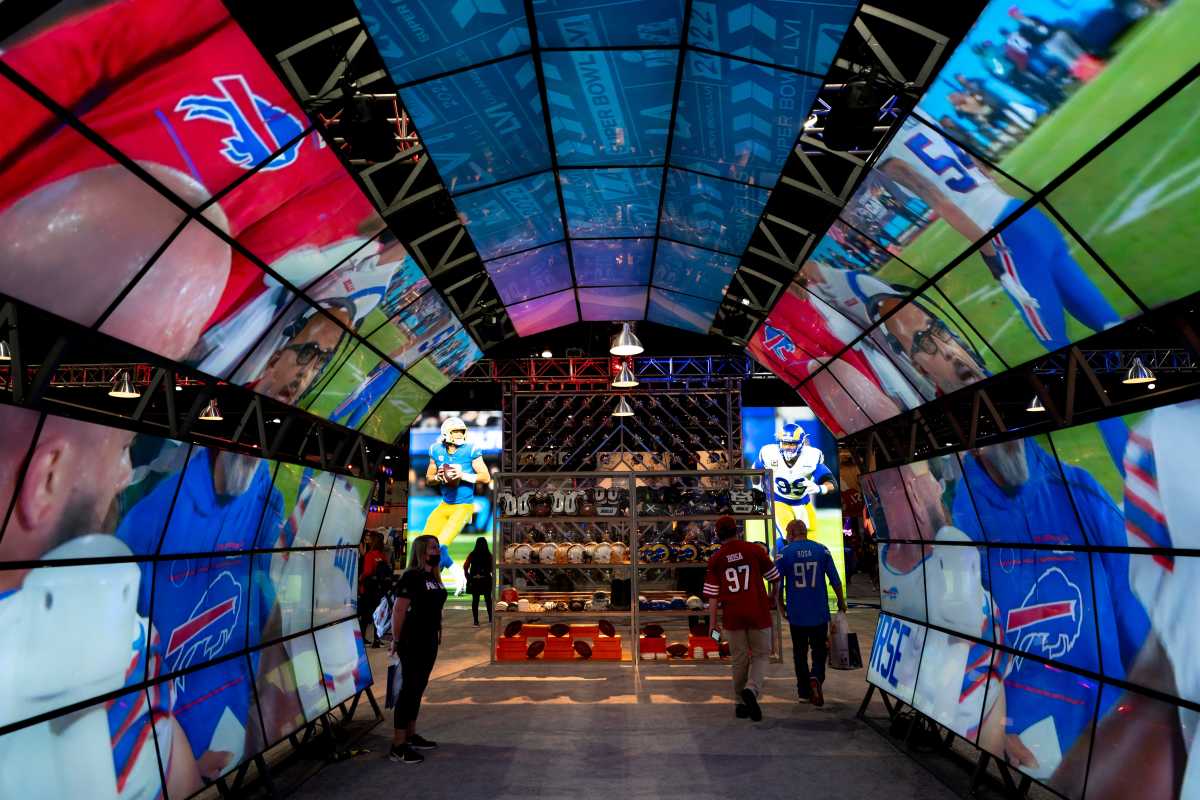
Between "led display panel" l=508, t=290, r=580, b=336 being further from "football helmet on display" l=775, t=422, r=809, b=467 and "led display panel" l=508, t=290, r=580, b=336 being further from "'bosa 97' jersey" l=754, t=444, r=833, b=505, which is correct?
"football helmet on display" l=775, t=422, r=809, b=467

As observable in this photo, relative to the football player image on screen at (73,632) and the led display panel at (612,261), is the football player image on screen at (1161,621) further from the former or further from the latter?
the led display panel at (612,261)

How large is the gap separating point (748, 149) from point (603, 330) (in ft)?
58.2

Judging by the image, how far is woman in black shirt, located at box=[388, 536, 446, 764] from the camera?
22.3 feet

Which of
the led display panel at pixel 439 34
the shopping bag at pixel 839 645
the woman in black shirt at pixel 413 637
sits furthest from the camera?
the shopping bag at pixel 839 645

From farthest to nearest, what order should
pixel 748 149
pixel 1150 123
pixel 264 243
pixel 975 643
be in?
pixel 748 149, pixel 975 643, pixel 264 243, pixel 1150 123

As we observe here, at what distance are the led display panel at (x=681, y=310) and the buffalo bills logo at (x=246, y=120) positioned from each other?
721cm

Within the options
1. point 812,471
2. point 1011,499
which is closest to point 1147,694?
point 1011,499

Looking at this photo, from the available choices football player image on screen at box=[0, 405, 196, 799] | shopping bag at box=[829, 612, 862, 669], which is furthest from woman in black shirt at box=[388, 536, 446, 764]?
shopping bag at box=[829, 612, 862, 669]

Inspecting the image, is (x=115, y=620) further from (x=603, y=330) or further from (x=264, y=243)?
(x=603, y=330)

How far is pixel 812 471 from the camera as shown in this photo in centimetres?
2077

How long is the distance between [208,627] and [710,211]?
19.6 ft

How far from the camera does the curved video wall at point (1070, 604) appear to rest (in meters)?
4.09

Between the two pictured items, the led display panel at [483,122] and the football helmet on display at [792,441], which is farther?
the football helmet on display at [792,441]

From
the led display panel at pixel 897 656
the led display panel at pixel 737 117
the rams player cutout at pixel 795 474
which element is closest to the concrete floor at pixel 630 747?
the led display panel at pixel 897 656
